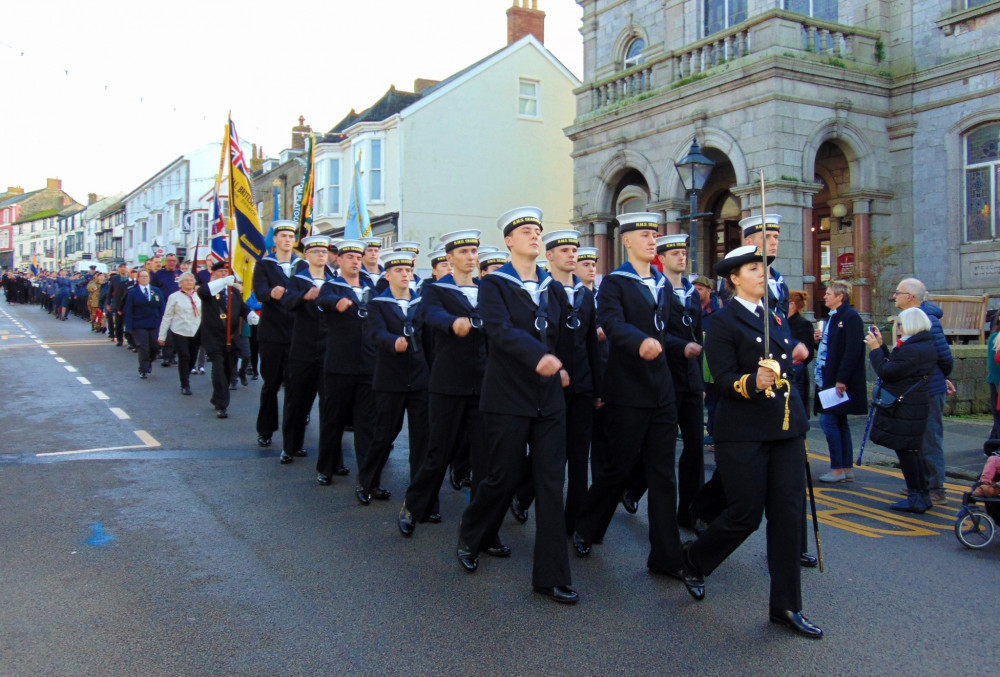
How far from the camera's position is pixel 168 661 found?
3.91 metres

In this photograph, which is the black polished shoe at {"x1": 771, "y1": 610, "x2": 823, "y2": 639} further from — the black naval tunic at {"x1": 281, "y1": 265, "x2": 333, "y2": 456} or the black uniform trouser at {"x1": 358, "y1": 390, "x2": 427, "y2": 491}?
the black naval tunic at {"x1": 281, "y1": 265, "x2": 333, "y2": 456}

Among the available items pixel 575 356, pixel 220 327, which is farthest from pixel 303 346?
pixel 220 327

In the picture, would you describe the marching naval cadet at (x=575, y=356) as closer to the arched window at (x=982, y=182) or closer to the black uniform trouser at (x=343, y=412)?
→ the black uniform trouser at (x=343, y=412)


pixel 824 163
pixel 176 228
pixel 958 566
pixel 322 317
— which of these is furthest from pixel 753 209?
pixel 176 228

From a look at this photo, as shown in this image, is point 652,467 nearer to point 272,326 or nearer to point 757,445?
point 757,445

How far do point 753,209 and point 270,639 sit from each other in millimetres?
14166

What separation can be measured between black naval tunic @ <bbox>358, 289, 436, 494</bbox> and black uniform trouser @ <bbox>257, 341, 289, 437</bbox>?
2.40 metres

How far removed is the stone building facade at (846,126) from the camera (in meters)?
16.1

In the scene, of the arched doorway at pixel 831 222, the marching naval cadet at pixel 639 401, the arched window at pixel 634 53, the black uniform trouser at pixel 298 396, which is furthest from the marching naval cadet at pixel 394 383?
the arched window at pixel 634 53

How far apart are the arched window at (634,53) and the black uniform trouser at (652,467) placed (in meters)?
17.6

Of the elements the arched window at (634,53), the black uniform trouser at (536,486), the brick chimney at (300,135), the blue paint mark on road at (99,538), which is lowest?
the blue paint mark on road at (99,538)

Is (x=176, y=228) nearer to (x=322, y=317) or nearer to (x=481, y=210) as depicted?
(x=481, y=210)

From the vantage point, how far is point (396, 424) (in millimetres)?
6793

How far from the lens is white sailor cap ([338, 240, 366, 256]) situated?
25.1 ft
